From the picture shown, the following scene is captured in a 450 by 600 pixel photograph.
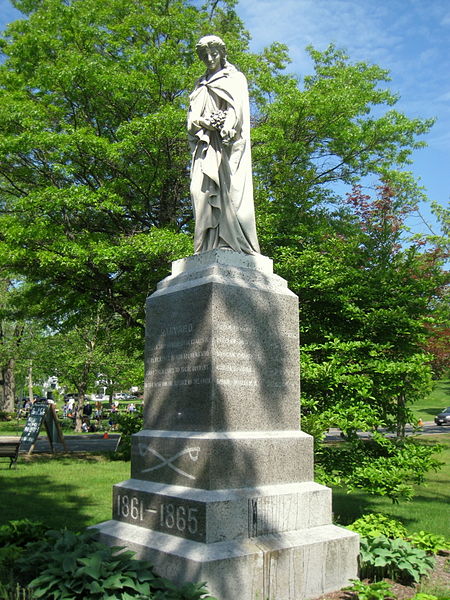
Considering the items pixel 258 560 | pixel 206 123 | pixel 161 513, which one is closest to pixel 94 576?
pixel 161 513

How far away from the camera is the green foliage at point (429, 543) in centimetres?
638

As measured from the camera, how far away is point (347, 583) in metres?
5.46

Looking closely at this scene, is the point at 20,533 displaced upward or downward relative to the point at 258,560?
downward

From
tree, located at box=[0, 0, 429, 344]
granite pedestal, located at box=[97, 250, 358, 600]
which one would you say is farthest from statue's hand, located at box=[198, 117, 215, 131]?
tree, located at box=[0, 0, 429, 344]

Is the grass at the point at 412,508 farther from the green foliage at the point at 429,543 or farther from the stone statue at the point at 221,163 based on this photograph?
the stone statue at the point at 221,163

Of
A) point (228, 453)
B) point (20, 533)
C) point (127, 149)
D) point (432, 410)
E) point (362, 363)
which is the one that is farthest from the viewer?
point (432, 410)

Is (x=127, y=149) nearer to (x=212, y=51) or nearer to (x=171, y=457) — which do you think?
(x=212, y=51)

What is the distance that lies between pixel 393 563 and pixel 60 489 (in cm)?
743

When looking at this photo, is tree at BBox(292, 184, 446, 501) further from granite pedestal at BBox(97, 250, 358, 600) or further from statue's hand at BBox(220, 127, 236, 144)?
statue's hand at BBox(220, 127, 236, 144)

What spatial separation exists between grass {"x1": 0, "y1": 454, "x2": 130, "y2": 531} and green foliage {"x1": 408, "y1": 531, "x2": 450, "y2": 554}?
413cm

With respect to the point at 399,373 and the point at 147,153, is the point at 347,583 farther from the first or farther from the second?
the point at 147,153

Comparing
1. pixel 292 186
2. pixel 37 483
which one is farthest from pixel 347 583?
pixel 292 186

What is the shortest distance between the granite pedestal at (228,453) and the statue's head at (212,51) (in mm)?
2372

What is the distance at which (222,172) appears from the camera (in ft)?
21.6
